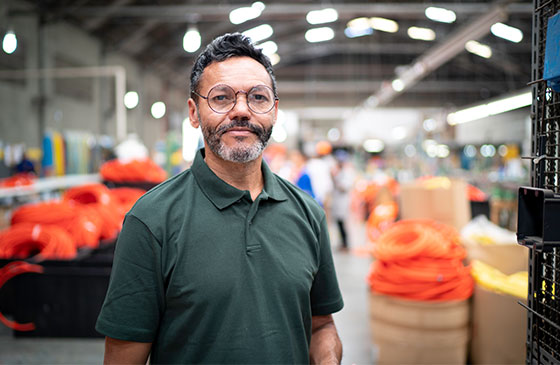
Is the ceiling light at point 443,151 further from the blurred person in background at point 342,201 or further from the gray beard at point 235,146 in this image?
the gray beard at point 235,146

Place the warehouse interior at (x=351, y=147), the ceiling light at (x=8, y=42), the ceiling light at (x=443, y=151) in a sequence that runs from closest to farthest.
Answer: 1. the warehouse interior at (x=351, y=147)
2. the ceiling light at (x=8, y=42)
3. the ceiling light at (x=443, y=151)

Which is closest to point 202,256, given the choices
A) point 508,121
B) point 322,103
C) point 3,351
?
point 3,351

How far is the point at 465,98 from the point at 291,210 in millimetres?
26347

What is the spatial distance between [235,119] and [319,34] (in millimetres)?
17452

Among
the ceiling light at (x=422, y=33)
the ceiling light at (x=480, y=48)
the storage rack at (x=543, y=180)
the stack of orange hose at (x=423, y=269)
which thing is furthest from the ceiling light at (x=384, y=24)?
the storage rack at (x=543, y=180)

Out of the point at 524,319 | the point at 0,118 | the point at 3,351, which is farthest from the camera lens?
the point at 0,118

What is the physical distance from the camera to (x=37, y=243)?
3.64 meters

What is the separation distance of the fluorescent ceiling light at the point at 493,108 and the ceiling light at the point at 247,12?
17.5ft

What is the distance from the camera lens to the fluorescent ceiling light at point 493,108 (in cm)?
781

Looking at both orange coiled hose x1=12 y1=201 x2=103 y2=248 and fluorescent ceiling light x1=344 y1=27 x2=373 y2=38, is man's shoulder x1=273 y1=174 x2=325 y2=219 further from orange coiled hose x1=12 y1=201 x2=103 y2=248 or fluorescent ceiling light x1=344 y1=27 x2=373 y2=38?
fluorescent ceiling light x1=344 y1=27 x2=373 y2=38

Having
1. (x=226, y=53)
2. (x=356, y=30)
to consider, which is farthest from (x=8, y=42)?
(x=356, y=30)

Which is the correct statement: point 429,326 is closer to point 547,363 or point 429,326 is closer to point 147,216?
point 547,363

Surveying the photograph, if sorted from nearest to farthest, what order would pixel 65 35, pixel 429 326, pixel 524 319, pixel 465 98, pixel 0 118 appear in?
pixel 524 319 < pixel 429 326 < pixel 0 118 < pixel 65 35 < pixel 465 98

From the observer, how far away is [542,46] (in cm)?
143
